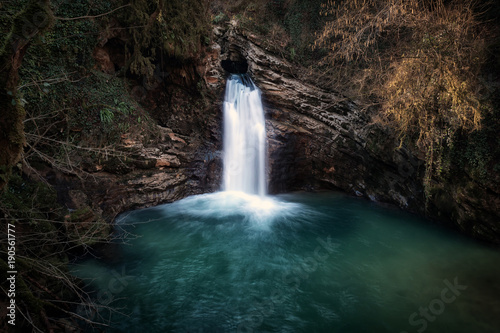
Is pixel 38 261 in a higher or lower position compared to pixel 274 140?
lower

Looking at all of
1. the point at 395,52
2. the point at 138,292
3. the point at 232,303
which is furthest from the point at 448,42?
the point at 138,292

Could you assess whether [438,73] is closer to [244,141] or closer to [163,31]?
[244,141]

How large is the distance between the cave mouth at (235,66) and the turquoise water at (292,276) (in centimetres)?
749

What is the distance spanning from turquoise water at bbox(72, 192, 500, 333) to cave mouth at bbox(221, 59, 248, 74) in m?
7.49

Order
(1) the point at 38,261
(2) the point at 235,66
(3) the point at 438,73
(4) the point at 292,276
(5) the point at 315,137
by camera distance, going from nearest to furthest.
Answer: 1. (1) the point at 38,261
2. (4) the point at 292,276
3. (3) the point at 438,73
4. (5) the point at 315,137
5. (2) the point at 235,66

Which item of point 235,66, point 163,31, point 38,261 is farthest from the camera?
point 235,66

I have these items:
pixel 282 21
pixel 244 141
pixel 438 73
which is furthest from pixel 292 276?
pixel 282 21

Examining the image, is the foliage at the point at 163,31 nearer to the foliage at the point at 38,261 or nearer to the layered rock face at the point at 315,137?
the layered rock face at the point at 315,137

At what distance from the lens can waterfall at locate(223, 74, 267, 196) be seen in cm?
1100

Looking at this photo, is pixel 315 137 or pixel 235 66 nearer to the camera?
pixel 315 137

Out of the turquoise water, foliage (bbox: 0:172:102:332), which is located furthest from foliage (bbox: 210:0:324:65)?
foliage (bbox: 0:172:102:332)

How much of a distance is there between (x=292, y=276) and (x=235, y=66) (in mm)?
10148

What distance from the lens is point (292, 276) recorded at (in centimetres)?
531

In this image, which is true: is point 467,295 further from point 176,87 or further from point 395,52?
point 176,87
